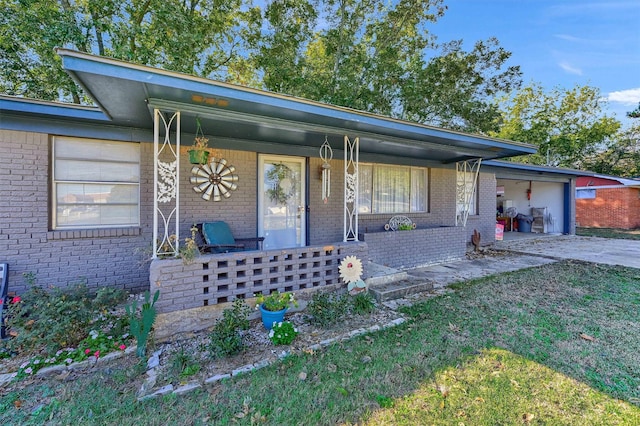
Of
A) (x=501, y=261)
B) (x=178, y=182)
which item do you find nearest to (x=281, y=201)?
(x=178, y=182)

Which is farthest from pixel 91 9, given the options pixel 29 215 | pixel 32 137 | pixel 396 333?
pixel 396 333

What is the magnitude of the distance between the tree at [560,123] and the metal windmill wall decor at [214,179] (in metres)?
21.8

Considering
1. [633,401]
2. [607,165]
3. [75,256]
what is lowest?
[633,401]

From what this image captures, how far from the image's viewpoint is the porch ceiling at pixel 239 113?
104 inches

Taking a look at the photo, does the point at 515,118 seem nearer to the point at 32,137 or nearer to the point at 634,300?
the point at 634,300

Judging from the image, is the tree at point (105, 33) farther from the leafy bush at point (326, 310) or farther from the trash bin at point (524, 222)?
the trash bin at point (524, 222)

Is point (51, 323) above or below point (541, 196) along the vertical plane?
below

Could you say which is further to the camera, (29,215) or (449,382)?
(29,215)

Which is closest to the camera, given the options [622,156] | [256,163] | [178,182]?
[178,182]

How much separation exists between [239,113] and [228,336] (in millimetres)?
2650

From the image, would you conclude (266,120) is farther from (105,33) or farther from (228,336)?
(105,33)

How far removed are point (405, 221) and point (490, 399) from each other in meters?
4.69

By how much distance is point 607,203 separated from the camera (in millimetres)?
15250

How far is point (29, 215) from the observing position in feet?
12.5
